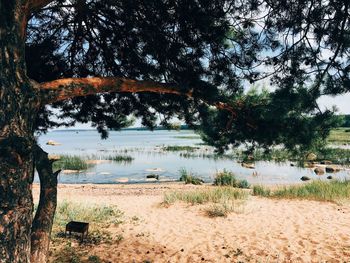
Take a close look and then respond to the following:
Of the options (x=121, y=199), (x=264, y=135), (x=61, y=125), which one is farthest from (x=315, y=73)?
(x=121, y=199)

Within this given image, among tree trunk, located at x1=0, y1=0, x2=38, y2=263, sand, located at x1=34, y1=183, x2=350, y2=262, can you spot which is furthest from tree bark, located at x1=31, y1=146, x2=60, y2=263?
sand, located at x1=34, y1=183, x2=350, y2=262

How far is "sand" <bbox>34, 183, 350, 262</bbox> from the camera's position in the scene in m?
7.80

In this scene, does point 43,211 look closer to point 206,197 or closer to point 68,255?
point 68,255

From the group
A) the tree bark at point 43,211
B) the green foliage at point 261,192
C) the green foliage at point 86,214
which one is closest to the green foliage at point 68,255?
the green foliage at point 86,214

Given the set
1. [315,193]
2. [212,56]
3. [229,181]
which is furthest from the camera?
[229,181]

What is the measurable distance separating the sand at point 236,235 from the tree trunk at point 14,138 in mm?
4671

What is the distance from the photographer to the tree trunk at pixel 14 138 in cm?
314

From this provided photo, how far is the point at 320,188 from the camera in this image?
16.3 metres

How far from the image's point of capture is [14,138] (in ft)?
10.4

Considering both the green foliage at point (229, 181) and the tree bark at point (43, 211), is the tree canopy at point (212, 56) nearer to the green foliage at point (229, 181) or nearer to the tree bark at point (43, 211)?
the tree bark at point (43, 211)

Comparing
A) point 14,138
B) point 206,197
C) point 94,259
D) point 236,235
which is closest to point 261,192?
point 206,197

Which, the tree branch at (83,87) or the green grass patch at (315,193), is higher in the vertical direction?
the tree branch at (83,87)

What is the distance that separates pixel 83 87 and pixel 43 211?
1.85 metres

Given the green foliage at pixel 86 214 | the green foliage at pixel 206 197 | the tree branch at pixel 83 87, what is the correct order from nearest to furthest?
the tree branch at pixel 83 87, the green foliage at pixel 86 214, the green foliage at pixel 206 197
